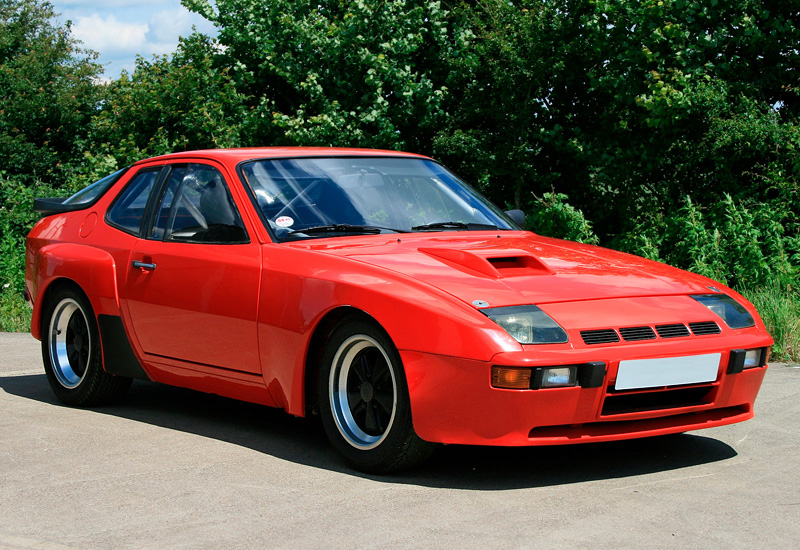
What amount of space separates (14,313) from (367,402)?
31.5 feet

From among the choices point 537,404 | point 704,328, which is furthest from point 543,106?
point 537,404

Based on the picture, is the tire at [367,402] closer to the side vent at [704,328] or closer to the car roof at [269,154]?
the side vent at [704,328]

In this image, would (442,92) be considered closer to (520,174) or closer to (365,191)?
(520,174)

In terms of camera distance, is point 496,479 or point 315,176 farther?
point 315,176

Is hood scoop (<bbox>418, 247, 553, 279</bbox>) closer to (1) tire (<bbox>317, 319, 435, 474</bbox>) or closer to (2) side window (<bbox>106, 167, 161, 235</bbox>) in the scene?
(1) tire (<bbox>317, 319, 435, 474</bbox>)

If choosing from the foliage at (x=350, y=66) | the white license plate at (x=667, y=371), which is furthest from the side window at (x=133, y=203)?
the foliage at (x=350, y=66)

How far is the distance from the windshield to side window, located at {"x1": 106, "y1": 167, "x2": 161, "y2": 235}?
91cm

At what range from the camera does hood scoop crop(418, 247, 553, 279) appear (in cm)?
473

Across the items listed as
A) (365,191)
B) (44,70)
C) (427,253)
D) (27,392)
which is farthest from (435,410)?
(44,70)

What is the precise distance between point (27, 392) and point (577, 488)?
4201mm

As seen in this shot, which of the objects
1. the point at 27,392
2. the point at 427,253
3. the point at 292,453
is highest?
the point at 427,253

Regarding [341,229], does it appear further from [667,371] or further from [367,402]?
[667,371]

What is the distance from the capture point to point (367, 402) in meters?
4.73

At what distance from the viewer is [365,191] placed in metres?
5.72
